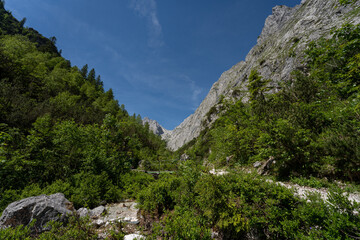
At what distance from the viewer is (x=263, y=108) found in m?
11.7

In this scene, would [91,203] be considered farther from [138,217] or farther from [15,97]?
[15,97]

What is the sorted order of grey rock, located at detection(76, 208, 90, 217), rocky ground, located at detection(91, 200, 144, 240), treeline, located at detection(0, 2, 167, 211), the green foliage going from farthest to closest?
treeline, located at detection(0, 2, 167, 211)
the green foliage
grey rock, located at detection(76, 208, 90, 217)
rocky ground, located at detection(91, 200, 144, 240)

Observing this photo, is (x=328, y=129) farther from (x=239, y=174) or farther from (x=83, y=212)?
(x=83, y=212)

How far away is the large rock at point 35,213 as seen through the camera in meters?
3.81

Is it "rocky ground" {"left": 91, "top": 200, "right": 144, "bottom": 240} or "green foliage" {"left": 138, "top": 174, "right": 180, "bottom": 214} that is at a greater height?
"green foliage" {"left": 138, "top": 174, "right": 180, "bottom": 214}

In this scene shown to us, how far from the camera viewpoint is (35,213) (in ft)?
13.2

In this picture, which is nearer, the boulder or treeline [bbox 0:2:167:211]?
the boulder

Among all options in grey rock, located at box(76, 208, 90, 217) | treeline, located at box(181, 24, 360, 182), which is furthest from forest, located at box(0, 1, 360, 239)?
grey rock, located at box(76, 208, 90, 217)

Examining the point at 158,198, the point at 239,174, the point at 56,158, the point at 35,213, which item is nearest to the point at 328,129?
the point at 239,174

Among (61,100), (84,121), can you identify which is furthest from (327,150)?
(61,100)

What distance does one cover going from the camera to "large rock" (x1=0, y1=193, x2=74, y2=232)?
3814 mm

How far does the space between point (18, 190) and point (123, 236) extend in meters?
5.52

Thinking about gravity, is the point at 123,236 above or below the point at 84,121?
below

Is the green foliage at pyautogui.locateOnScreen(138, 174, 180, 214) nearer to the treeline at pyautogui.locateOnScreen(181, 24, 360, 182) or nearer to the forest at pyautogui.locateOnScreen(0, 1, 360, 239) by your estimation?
the forest at pyautogui.locateOnScreen(0, 1, 360, 239)
